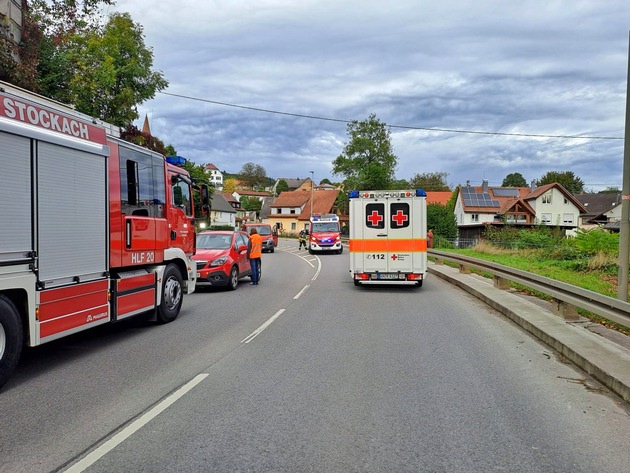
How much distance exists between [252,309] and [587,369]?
256 inches

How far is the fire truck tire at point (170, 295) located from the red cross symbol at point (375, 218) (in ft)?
20.4

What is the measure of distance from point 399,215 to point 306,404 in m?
9.81

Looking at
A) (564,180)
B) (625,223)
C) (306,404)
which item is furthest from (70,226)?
(564,180)

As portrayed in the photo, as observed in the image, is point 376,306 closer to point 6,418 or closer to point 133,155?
point 133,155

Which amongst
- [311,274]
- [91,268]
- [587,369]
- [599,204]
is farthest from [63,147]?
[599,204]

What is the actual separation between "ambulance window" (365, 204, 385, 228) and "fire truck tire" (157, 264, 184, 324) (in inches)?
244

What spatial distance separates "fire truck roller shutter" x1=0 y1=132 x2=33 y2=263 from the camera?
16.3 ft

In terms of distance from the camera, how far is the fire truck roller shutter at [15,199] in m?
4.96

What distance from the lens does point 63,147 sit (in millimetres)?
5926

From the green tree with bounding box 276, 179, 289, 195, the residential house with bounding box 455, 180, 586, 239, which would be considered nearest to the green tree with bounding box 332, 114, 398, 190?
the residential house with bounding box 455, 180, 586, 239

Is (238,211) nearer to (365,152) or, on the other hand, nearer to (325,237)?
(365,152)

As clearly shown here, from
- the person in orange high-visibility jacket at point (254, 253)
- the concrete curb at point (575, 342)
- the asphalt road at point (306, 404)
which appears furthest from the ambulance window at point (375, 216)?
Result: the asphalt road at point (306, 404)

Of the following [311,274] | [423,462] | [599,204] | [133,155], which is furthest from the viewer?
[599,204]

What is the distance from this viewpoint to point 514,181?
128625mm
